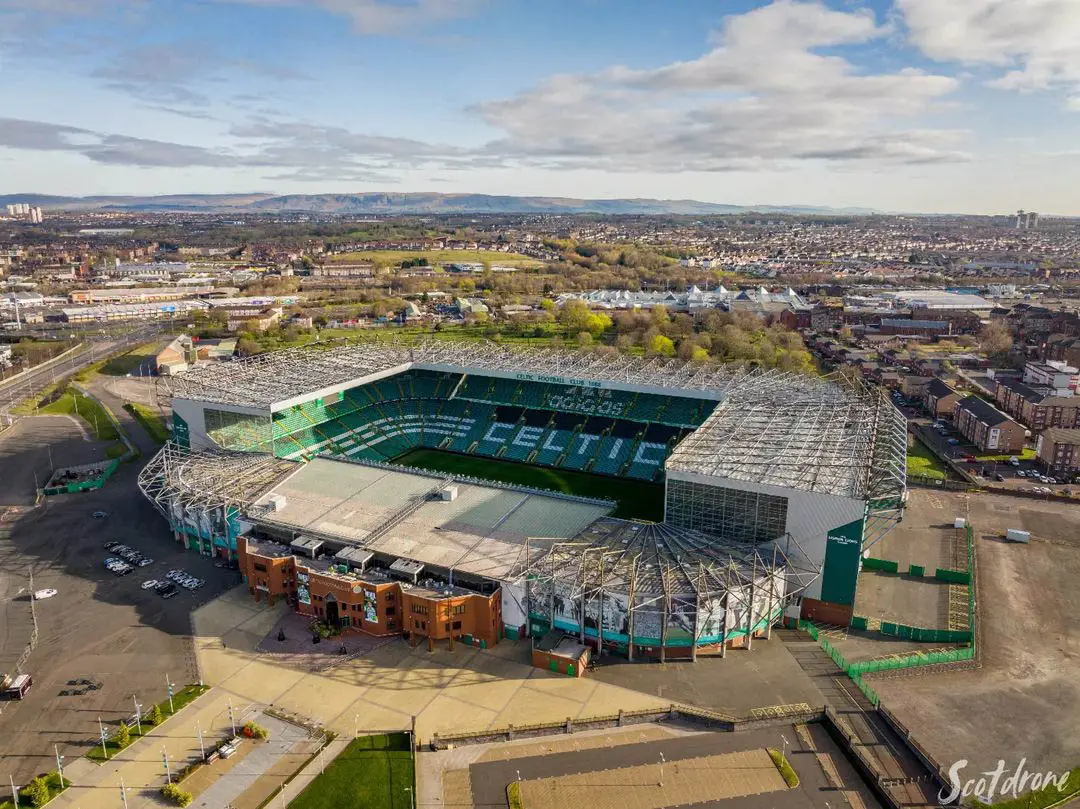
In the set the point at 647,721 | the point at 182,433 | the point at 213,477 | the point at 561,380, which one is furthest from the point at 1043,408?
the point at 182,433

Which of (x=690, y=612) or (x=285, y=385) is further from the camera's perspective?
(x=285, y=385)

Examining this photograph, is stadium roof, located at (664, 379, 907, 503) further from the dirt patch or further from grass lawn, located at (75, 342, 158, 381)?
grass lawn, located at (75, 342, 158, 381)

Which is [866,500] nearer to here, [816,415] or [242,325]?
[816,415]

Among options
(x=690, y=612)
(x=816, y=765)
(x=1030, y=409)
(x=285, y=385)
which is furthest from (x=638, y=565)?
(x=1030, y=409)

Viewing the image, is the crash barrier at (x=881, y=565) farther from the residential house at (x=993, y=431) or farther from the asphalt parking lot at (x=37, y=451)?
the asphalt parking lot at (x=37, y=451)

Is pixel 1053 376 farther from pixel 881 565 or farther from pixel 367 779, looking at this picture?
pixel 367 779
